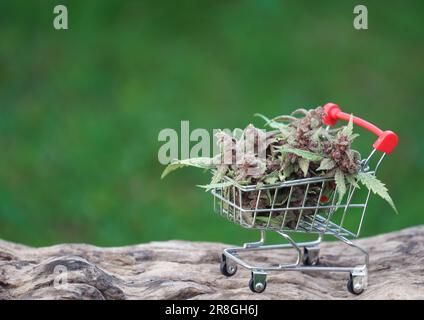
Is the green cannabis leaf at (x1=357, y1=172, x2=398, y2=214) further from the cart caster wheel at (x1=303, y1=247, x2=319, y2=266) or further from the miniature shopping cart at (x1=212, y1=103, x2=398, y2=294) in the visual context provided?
the cart caster wheel at (x1=303, y1=247, x2=319, y2=266)

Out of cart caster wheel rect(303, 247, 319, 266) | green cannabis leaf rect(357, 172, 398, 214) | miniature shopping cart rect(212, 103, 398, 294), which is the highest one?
green cannabis leaf rect(357, 172, 398, 214)

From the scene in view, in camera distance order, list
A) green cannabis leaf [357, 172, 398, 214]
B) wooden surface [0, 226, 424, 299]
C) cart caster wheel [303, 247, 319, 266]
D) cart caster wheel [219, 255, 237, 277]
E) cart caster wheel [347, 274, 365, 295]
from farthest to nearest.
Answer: cart caster wheel [303, 247, 319, 266] → cart caster wheel [219, 255, 237, 277] → cart caster wheel [347, 274, 365, 295] → wooden surface [0, 226, 424, 299] → green cannabis leaf [357, 172, 398, 214]

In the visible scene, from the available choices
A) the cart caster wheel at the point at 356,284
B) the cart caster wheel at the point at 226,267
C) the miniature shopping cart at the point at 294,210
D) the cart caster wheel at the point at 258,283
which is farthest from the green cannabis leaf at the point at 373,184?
the cart caster wheel at the point at 226,267

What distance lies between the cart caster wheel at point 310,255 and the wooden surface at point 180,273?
0.27 feet

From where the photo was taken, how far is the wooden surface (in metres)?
3.24

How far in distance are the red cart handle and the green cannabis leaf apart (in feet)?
0.44

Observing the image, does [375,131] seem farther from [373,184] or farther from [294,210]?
[294,210]

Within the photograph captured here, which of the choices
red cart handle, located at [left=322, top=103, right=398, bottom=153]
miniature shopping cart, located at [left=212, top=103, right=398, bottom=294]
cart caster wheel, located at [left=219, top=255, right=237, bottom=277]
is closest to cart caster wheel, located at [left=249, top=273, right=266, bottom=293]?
miniature shopping cart, located at [left=212, top=103, right=398, bottom=294]

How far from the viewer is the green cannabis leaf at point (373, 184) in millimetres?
3127

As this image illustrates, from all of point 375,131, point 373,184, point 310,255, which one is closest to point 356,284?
point 310,255

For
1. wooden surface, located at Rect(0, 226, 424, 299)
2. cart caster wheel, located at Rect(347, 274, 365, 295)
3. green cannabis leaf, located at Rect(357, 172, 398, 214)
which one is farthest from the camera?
cart caster wheel, located at Rect(347, 274, 365, 295)

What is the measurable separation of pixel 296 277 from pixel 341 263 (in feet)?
1.38

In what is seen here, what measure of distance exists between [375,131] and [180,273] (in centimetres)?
112
